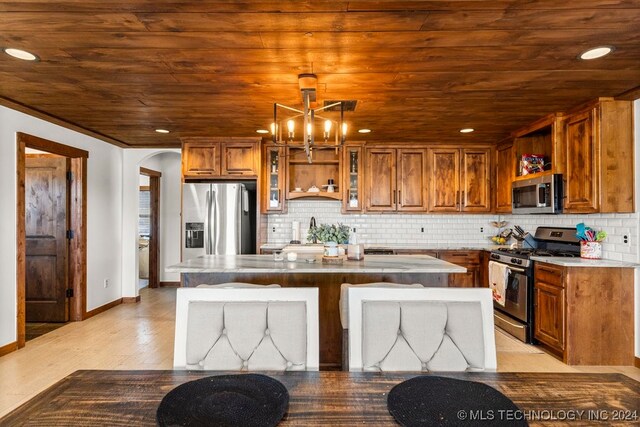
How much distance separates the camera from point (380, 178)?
5.43 meters

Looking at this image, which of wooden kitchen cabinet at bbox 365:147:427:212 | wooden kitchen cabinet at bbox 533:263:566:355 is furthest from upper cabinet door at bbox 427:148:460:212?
wooden kitchen cabinet at bbox 533:263:566:355

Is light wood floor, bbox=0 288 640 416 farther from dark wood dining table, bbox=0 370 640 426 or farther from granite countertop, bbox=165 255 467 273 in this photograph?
dark wood dining table, bbox=0 370 640 426

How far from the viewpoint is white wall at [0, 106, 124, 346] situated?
359 cm

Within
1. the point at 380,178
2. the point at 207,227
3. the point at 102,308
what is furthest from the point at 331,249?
the point at 102,308

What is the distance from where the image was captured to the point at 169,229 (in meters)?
6.92

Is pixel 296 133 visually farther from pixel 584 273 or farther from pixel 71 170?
pixel 584 273

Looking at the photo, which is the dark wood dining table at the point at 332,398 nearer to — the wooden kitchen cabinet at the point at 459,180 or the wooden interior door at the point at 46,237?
the wooden interior door at the point at 46,237

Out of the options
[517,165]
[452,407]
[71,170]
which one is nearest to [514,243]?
[517,165]

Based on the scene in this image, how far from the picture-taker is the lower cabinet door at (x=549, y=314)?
3.41 metres

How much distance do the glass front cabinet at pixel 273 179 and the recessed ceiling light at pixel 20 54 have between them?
9.87 feet

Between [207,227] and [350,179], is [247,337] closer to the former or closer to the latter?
[207,227]

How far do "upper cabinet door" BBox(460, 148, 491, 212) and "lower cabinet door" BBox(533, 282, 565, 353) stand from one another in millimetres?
1808

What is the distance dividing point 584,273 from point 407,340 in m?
2.62

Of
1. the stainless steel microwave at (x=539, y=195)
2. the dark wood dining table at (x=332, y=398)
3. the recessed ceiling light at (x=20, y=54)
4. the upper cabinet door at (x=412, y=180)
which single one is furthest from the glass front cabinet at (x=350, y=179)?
the dark wood dining table at (x=332, y=398)
